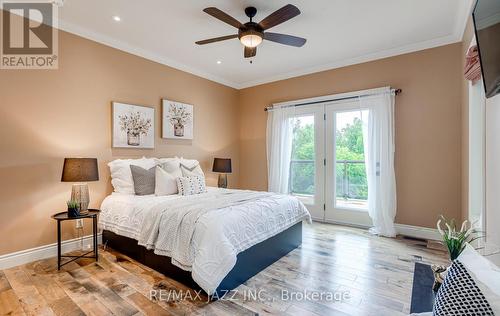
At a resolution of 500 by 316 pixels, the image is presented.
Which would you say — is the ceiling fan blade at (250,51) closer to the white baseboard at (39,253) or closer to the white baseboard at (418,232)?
the white baseboard at (39,253)

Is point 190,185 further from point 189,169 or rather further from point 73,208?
point 73,208

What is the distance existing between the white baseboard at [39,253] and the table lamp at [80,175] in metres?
0.62

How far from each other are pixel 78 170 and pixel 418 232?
4491mm

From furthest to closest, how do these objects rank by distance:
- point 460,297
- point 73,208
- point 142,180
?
1. point 142,180
2. point 73,208
3. point 460,297

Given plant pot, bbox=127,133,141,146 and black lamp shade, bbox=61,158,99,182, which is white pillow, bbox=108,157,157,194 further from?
black lamp shade, bbox=61,158,99,182

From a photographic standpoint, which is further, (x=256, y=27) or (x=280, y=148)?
(x=280, y=148)

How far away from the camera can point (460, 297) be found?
0.83m

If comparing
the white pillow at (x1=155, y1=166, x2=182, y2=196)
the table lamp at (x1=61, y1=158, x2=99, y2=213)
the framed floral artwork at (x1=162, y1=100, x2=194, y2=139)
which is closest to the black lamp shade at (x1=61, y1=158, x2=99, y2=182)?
the table lamp at (x1=61, y1=158, x2=99, y2=213)

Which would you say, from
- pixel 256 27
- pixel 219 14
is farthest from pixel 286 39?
pixel 219 14

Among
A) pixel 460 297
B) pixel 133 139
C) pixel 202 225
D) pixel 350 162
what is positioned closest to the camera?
pixel 460 297

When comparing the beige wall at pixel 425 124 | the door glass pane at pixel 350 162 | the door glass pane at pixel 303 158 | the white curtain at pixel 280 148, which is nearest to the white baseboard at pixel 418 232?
the beige wall at pixel 425 124

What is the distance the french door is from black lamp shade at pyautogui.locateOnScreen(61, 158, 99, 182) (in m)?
3.36

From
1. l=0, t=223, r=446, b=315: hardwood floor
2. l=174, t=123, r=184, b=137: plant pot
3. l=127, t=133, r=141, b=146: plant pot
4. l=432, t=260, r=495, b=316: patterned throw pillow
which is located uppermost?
l=174, t=123, r=184, b=137: plant pot

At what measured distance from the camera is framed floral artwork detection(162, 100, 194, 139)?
161 inches
